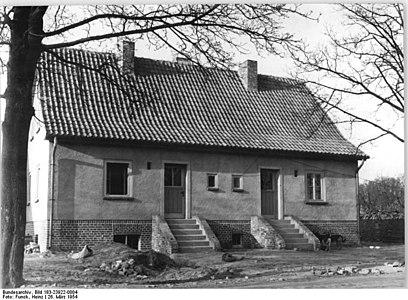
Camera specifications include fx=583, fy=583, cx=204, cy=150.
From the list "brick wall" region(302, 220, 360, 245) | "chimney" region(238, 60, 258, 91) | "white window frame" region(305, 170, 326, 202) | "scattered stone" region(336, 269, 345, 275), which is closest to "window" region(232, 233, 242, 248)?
"brick wall" region(302, 220, 360, 245)

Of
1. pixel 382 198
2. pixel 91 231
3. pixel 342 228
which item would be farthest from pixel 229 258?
pixel 342 228

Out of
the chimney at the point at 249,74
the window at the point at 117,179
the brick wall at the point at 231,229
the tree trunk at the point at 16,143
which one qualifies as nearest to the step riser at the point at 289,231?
the brick wall at the point at 231,229

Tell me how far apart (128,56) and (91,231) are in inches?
153

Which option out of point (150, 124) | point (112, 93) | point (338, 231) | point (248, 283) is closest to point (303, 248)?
point (338, 231)

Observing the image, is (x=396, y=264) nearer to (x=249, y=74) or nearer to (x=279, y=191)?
(x=279, y=191)

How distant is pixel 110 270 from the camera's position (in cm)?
1101

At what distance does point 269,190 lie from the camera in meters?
14.4

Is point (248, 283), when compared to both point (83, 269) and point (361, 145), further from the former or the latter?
point (361, 145)

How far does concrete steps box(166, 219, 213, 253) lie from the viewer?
13.1 m

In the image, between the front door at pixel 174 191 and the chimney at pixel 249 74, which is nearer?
the chimney at pixel 249 74

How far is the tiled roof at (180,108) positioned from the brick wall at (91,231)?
1913 millimetres

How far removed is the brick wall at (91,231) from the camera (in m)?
12.4

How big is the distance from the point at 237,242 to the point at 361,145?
372 centimetres

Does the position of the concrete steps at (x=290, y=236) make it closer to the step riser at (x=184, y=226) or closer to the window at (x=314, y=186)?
the window at (x=314, y=186)
